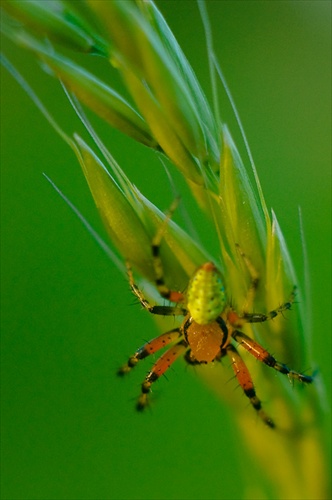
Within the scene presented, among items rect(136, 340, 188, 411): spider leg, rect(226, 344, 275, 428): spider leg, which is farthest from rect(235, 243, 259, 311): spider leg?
rect(136, 340, 188, 411): spider leg

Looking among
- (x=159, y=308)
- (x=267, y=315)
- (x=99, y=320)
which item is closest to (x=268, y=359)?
(x=267, y=315)

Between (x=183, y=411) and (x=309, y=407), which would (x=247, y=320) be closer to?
(x=309, y=407)

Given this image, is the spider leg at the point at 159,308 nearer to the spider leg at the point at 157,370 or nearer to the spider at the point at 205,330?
the spider at the point at 205,330

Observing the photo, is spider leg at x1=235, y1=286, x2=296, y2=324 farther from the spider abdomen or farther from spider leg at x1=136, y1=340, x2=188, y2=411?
spider leg at x1=136, y1=340, x2=188, y2=411

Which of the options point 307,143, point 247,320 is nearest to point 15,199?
point 307,143

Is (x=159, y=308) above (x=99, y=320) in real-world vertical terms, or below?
below

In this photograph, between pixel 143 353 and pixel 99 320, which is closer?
pixel 143 353

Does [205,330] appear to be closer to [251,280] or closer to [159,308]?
[159,308]
